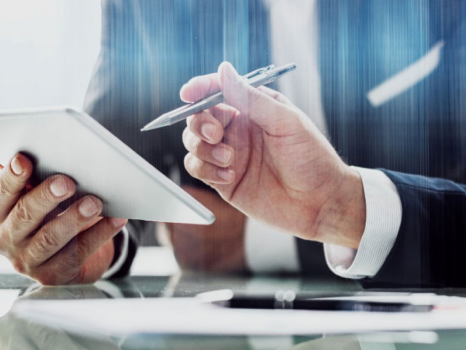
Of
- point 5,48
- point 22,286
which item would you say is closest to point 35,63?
point 5,48

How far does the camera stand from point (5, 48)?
0.72 meters

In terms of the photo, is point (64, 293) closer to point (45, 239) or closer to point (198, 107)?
point (45, 239)

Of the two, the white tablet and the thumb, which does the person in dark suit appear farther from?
the white tablet

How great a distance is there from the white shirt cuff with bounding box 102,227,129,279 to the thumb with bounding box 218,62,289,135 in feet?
0.89

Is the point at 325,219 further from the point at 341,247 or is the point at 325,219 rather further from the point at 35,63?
the point at 35,63

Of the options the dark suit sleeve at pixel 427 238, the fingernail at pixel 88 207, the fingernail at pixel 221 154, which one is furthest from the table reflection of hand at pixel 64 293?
the dark suit sleeve at pixel 427 238

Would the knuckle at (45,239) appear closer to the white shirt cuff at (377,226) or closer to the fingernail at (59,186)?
the fingernail at (59,186)

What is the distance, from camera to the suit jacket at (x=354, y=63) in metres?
0.69

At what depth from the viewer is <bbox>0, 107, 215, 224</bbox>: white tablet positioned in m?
0.38

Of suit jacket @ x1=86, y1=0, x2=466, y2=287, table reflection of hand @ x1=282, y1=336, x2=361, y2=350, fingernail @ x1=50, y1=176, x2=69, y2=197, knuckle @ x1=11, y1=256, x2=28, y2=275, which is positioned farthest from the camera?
suit jacket @ x1=86, y1=0, x2=466, y2=287

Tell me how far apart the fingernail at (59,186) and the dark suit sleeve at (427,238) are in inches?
14.3

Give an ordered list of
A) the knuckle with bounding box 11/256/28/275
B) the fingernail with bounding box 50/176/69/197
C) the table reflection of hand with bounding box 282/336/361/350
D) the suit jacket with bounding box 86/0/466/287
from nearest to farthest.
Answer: the table reflection of hand with bounding box 282/336/361/350, the fingernail with bounding box 50/176/69/197, the knuckle with bounding box 11/256/28/275, the suit jacket with bounding box 86/0/466/287

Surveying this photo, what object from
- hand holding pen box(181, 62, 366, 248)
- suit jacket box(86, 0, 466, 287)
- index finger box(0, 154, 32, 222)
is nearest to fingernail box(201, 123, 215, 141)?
hand holding pen box(181, 62, 366, 248)

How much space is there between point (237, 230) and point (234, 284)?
0.10 meters
